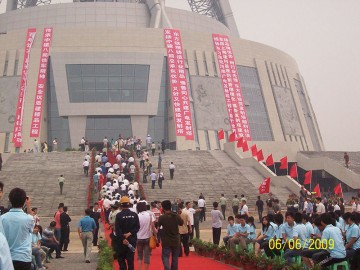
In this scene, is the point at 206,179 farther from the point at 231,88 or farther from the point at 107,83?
the point at 231,88

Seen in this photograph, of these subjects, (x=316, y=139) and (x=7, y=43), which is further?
(x=316, y=139)

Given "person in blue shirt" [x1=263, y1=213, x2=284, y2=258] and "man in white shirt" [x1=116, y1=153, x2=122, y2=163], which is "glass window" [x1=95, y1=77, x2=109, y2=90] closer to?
"man in white shirt" [x1=116, y1=153, x2=122, y2=163]

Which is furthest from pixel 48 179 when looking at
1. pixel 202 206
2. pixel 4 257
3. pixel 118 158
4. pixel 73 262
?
pixel 4 257

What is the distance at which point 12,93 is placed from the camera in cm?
4909

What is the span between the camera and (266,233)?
11.7 metres

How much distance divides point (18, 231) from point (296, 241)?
581cm

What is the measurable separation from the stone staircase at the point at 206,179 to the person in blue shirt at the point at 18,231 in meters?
21.0

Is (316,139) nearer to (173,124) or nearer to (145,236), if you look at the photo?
(173,124)

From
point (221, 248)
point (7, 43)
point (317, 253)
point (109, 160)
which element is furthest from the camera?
point (7, 43)

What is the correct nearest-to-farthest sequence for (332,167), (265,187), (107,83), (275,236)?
(275,236) < (265,187) < (332,167) < (107,83)

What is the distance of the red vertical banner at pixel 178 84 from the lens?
156 feet

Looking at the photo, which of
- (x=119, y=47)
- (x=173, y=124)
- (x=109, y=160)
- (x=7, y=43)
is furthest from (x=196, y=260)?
(x=7, y=43)

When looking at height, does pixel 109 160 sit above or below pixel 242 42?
below

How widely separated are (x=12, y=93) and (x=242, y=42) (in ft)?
72.2
